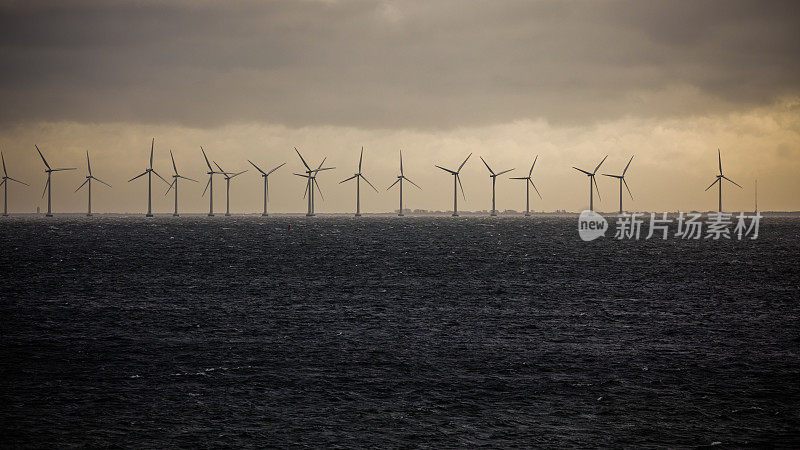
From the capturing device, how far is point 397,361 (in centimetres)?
3828

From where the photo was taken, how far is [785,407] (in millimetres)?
30219

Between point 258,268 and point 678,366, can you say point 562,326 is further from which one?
point 258,268

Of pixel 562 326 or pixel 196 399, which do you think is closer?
pixel 196 399

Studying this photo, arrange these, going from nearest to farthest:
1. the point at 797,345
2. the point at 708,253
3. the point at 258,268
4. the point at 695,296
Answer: the point at 797,345 < the point at 695,296 < the point at 258,268 < the point at 708,253

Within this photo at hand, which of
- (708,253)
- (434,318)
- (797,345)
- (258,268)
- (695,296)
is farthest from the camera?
(708,253)

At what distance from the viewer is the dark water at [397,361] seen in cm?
2772

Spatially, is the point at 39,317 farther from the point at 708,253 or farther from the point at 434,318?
the point at 708,253

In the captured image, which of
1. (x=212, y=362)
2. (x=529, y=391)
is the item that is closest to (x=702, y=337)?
(x=529, y=391)

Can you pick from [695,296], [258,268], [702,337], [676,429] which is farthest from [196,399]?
[258,268]

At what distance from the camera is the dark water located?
27719 mm

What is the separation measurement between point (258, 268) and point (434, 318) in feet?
136

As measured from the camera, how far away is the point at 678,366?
37500 mm

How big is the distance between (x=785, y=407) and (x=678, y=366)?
748 cm

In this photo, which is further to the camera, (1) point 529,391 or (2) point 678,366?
(2) point 678,366
